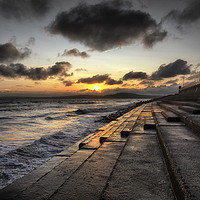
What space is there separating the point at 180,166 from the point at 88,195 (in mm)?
1039

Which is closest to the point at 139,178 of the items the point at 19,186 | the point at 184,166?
the point at 184,166

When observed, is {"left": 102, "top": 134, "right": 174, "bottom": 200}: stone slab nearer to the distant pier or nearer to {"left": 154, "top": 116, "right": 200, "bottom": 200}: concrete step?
the distant pier

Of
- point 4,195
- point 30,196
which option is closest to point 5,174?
point 4,195

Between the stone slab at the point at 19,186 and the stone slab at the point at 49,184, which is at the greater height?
the stone slab at the point at 49,184

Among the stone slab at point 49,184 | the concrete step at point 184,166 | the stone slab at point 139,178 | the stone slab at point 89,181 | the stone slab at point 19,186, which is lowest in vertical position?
the stone slab at point 19,186

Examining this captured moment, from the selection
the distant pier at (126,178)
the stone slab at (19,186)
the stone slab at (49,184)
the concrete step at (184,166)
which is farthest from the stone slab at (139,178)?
the stone slab at (19,186)

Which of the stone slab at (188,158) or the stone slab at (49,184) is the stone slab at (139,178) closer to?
the stone slab at (188,158)

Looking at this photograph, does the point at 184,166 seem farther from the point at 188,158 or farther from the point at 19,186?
the point at 19,186

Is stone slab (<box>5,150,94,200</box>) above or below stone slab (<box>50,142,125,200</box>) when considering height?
below

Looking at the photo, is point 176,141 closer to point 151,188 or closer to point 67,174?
point 151,188

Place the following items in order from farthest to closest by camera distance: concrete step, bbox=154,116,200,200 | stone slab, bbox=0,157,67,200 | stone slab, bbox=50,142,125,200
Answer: stone slab, bbox=0,157,67,200 < stone slab, bbox=50,142,125,200 < concrete step, bbox=154,116,200,200

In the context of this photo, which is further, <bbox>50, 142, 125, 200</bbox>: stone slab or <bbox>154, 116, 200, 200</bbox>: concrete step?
<bbox>50, 142, 125, 200</bbox>: stone slab

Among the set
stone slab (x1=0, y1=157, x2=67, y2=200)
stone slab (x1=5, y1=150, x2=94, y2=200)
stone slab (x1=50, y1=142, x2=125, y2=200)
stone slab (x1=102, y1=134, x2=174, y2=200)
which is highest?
stone slab (x1=102, y1=134, x2=174, y2=200)

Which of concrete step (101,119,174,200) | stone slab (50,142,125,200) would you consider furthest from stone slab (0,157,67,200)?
concrete step (101,119,174,200)
